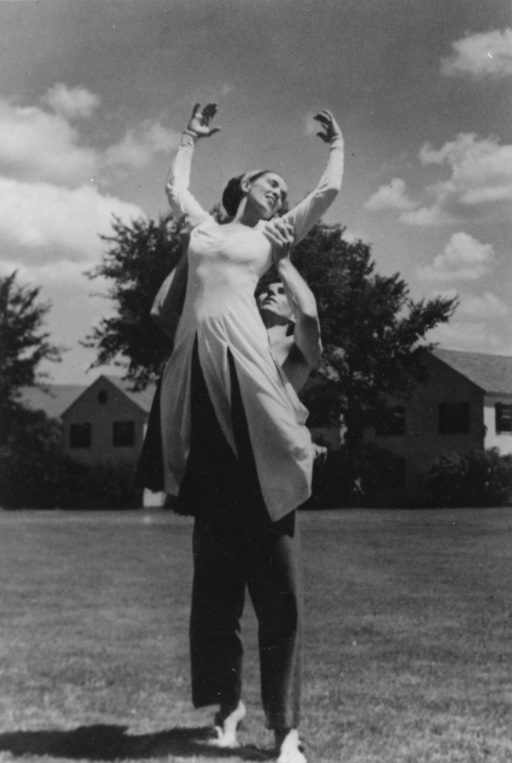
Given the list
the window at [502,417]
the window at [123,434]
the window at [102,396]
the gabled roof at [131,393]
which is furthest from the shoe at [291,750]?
Answer: the window at [102,396]

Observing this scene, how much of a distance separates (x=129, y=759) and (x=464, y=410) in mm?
28742

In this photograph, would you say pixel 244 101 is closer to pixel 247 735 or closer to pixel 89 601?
pixel 247 735

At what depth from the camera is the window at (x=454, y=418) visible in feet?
100

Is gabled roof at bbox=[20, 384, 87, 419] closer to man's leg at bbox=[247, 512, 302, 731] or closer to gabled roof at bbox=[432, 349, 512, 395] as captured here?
gabled roof at bbox=[432, 349, 512, 395]

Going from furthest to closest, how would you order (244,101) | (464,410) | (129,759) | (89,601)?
(464,410) < (89,601) < (244,101) < (129,759)

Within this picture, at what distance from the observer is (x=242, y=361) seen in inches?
127

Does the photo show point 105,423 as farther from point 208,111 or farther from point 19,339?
point 208,111

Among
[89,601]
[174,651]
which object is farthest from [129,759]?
[89,601]

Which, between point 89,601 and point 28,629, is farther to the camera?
point 89,601

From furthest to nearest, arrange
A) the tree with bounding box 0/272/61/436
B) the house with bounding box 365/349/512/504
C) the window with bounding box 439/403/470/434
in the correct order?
the window with bounding box 439/403/470/434
the house with bounding box 365/349/512/504
the tree with bounding box 0/272/61/436

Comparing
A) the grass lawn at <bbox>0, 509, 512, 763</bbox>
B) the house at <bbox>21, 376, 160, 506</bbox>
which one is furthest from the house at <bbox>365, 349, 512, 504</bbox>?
the grass lawn at <bbox>0, 509, 512, 763</bbox>

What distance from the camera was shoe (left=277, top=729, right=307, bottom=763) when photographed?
10.2 feet

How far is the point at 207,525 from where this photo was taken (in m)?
3.35

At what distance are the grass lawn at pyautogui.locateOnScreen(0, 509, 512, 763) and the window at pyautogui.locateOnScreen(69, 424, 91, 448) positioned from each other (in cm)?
2461
